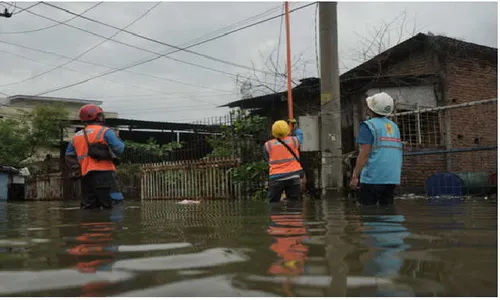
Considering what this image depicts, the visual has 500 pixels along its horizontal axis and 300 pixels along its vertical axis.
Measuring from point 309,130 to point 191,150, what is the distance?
630 cm

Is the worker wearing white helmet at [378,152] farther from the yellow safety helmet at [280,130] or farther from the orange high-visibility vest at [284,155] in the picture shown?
the yellow safety helmet at [280,130]

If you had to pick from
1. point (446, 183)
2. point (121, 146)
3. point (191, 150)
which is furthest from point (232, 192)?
point (121, 146)

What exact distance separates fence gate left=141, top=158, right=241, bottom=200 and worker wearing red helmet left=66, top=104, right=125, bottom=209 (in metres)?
5.97

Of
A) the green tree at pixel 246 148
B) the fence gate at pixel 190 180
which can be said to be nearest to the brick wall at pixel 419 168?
the green tree at pixel 246 148

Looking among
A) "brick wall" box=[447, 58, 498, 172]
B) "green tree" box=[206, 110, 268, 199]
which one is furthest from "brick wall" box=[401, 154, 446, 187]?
"green tree" box=[206, 110, 268, 199]

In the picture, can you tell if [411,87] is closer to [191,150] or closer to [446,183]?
[446,183]

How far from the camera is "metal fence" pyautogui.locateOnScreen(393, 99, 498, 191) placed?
11.8 metres

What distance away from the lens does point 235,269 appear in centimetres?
185

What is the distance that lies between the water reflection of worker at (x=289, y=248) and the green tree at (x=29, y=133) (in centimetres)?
2241

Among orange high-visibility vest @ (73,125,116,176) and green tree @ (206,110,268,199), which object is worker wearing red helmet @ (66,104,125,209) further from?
green tree @ (206,110,268,199)

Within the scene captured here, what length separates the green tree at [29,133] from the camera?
23734 millimetres

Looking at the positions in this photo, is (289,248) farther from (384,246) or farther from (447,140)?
(447,140)

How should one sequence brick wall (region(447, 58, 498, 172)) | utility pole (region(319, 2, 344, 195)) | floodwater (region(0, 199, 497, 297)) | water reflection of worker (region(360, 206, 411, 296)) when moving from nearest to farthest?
1. floodwater (region(0, 199, 497, 297))
2. water reflection of worker (region(360, 206, 411, 296))
3. utility pole (region(319, 2, 344, 195))
4. brick wall (region(447, 58, 498, 172))

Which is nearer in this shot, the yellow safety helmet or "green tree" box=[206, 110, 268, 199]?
the yellow safety helmet
